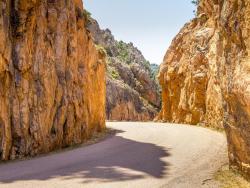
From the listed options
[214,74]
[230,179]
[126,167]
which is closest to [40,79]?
[126,167]

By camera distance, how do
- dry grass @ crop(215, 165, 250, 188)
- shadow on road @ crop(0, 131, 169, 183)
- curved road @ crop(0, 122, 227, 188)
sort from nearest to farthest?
dry grass @ crop(215, 165, 250, 188)
curved road @ crop(0, 122, 227, 188)
shadow on road @ crop(0, 131, 169, 183)

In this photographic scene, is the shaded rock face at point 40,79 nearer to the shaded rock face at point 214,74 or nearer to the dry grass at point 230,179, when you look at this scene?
the shaded rock face at point 214,74

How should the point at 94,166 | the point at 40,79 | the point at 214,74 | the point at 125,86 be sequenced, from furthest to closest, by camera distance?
the point at 125,86
the point at 214,74
the point at 40,79
the point at 94,166

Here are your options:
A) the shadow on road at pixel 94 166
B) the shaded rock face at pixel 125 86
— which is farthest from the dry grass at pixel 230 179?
the shaded rock face at pixel 125 86

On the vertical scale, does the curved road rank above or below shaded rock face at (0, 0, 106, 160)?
below

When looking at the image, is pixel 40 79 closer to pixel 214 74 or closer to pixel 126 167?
pixel 126 167

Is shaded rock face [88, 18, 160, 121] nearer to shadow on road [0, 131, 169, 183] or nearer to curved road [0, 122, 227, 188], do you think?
curved road [0, 122, 227, 188]

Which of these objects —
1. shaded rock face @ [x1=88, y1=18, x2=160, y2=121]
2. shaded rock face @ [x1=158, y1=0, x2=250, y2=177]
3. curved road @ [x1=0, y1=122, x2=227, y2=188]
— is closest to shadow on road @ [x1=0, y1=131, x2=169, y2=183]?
curved road @ [x1=0, y1=122, x2=227, y2=188]

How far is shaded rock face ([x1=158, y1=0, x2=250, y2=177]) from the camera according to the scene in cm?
1116

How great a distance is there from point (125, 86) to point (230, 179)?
67874 millimetres

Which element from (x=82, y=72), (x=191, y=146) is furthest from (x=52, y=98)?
(x=191, y=146)

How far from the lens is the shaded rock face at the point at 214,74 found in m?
11.2

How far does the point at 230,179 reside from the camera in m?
11.6

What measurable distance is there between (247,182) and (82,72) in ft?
55.1
